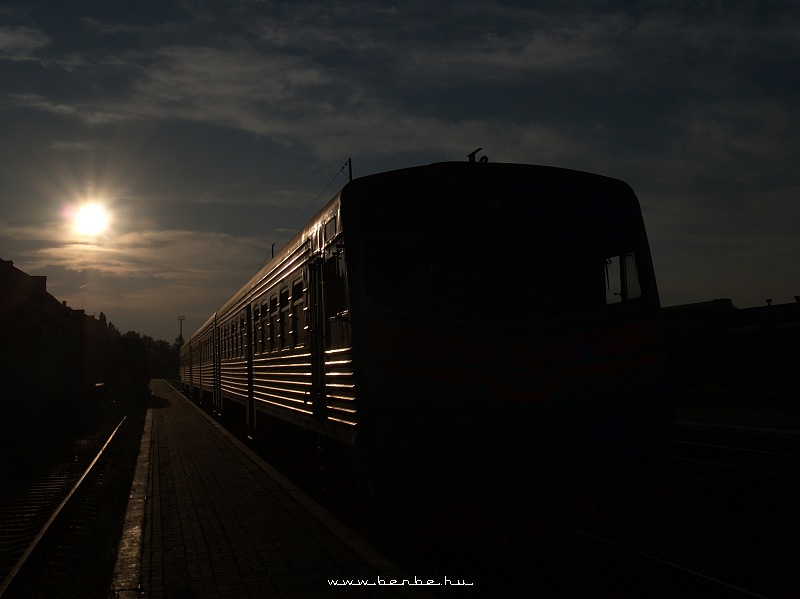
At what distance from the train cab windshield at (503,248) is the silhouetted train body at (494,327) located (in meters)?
0.01

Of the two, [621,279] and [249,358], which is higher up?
[621,279]

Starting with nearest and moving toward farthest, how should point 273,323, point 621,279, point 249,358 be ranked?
point 621,279, point 273,323, point 249,358

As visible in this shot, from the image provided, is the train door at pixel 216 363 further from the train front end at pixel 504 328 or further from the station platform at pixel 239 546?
the train front end at pixel 504 328

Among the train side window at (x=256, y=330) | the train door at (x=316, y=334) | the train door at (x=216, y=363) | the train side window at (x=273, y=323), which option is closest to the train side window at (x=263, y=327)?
the train side window at (x=256, y=330)

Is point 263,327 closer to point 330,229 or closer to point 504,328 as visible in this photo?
point 330,229

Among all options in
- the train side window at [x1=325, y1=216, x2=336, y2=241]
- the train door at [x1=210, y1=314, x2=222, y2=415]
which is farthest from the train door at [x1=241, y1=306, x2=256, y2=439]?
the train side window at [x1=325, y1=216, x2=336, y2=241]

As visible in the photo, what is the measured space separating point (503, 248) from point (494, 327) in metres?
0.70

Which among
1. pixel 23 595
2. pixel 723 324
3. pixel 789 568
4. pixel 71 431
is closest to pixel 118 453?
pixel 71 431

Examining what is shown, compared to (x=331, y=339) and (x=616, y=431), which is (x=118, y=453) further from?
(x=616, y=431)

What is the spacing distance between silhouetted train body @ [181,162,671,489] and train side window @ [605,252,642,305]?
12 mm

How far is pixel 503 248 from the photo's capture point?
673cm

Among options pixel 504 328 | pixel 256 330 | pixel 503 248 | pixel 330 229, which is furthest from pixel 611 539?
pixel 256 330

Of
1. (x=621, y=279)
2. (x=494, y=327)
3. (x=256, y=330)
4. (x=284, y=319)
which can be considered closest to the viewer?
(x=494, y=327)

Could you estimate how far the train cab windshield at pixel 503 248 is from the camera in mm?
6600
